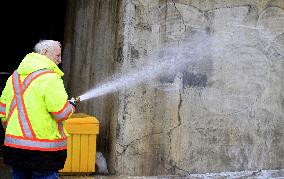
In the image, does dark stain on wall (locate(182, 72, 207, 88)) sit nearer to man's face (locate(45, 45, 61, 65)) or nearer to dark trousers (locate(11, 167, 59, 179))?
man's face (locate(45, 45, 61, 65))

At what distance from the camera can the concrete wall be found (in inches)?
244

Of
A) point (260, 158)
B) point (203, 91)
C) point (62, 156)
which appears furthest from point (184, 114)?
point (62, 156)

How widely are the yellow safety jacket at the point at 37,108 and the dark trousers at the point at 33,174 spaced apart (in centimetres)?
22

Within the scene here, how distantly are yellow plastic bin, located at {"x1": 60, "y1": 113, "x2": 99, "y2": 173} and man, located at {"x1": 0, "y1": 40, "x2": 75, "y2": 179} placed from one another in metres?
1.74

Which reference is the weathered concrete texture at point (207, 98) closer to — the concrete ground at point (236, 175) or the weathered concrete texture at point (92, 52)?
the concrete ground at point (236, 175)

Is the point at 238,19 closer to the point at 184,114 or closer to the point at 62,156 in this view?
the point at 184,114

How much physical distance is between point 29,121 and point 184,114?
2.83 m

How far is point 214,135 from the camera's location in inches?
261

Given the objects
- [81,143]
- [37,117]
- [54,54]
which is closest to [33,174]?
[37,117]

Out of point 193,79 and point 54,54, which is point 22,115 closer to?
point 54,54

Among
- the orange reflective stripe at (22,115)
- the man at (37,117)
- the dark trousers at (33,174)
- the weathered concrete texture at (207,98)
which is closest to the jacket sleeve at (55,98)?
the man at (37,117)

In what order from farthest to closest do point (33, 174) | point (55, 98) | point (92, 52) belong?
1. point (92, 52)
2. point (33, 174)
3. point (55, 98)

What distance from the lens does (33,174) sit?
4164 mm

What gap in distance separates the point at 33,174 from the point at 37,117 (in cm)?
52
